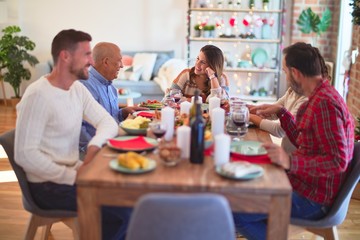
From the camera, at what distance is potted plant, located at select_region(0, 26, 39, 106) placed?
694 cm

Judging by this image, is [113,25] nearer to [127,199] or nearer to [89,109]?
[89,109]

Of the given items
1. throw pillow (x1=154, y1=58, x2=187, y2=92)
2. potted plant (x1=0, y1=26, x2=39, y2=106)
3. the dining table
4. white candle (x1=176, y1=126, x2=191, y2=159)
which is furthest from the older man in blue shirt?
potted plant (x1=0, y1=26, x2=39, y2=106)

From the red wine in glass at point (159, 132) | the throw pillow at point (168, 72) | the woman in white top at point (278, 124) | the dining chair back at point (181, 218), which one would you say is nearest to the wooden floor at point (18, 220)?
the woman in white top at point (278, 124)

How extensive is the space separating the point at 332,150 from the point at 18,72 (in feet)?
18.7

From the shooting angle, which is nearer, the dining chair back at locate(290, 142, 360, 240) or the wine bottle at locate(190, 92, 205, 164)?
the wine bottle at locate(190, 92, 205, 164)

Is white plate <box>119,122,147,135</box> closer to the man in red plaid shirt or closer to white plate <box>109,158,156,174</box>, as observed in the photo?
white plate <box>109,158,156,174</box>

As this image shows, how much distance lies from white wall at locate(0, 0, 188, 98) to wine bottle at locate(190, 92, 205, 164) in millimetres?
5660

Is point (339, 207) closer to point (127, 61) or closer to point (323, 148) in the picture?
point (323, 148)

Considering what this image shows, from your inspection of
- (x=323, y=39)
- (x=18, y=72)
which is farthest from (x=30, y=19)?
(x=323, y=39)

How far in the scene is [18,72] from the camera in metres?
7.00

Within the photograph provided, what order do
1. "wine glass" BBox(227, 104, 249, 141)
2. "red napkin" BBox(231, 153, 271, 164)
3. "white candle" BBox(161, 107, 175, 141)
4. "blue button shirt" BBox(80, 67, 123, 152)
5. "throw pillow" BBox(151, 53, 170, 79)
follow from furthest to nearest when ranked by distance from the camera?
"throw pillow" BBox(151, 53, 170, 79), "blue button shirt" BBox(80, 67, 123, 152), "wine glass" BBox(227, 104, 249, 141), "white candle" BBox(161, 107, 175, 141), "red napkin" BBox(231, 153, 271, 164)

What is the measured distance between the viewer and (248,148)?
231 cm

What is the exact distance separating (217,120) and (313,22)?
4803 mm

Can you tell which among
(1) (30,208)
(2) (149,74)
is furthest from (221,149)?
(2) (149,74)
